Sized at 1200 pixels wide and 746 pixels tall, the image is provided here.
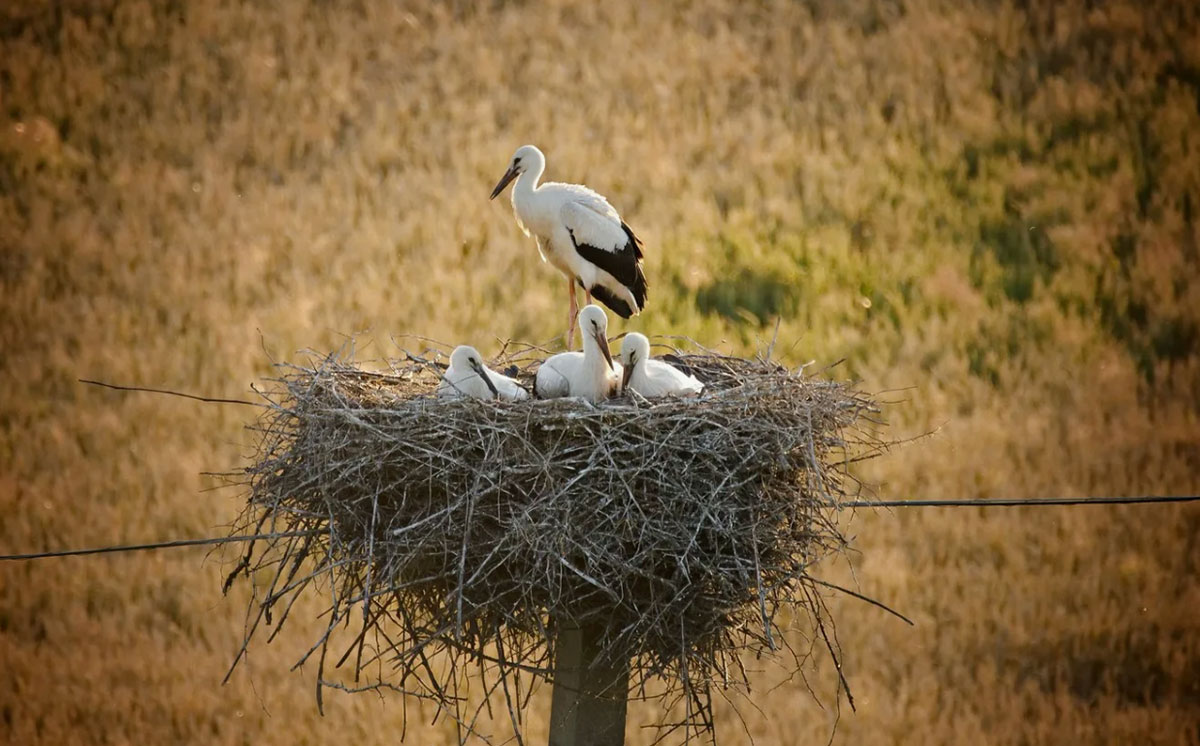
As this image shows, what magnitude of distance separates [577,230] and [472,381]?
169 centimetres

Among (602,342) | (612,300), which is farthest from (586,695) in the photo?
(612,300)

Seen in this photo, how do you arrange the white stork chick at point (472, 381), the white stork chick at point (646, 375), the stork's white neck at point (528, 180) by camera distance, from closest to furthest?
the white stork chick at point (472, 381) → the white stork chick at point (646, 375) → the stork's white neck at point (528, 180)

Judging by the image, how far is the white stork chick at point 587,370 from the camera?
20.3ft

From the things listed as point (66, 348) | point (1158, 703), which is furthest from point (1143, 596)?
point (66, 348)

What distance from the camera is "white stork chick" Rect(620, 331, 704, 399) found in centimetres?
612

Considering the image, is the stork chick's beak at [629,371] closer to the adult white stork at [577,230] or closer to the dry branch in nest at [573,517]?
the dry branch in nest at [573,517]

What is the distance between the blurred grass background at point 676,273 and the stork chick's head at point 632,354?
286 centimetres

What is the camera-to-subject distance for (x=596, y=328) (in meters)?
6.30

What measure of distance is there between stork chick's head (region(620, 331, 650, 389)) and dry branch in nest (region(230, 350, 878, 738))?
47 centimetres

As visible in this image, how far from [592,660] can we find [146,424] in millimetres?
7421

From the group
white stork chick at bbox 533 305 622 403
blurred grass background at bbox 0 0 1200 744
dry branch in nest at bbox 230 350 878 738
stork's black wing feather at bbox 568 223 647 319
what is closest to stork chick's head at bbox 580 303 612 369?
white stork chick at bbox 533 305 622 403

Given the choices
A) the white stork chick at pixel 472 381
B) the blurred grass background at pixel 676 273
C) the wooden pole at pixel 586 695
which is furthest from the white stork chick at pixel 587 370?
the blurred grass background at pixel 676 273

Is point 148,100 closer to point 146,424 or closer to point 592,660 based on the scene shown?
point 146,424

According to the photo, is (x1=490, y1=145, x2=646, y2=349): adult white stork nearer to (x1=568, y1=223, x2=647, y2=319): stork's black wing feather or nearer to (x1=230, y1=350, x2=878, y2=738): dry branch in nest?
(x1=568, y1=223, x2=647, y2=319): stork's black wing feather
